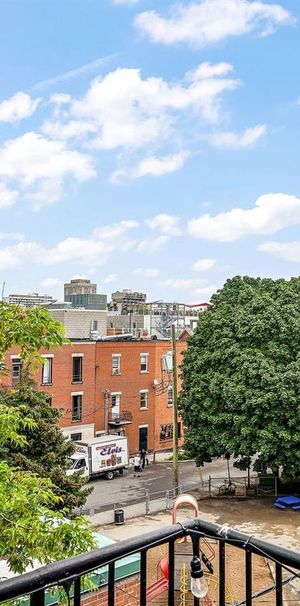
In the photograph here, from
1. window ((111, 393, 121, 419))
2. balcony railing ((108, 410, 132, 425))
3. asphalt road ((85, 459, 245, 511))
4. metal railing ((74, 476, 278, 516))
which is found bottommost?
asphalt road ((85, 459, 245, 511))

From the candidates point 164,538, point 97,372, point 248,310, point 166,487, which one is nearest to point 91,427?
point 97,372

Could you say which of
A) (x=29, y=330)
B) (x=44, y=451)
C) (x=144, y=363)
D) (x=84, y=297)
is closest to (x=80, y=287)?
(x=84, y=297)

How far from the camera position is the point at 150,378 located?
105 feet

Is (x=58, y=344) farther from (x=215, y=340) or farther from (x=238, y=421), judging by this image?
(x=215, y=340)

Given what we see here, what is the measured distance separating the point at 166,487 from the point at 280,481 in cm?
522

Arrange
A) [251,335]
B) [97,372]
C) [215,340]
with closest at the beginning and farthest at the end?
[251,335], [215,340], [97,372]

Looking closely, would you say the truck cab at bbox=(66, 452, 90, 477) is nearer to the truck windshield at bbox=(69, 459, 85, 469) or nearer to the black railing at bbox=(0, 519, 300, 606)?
the truck windshield at bbox=(69, 459, 85, 469)

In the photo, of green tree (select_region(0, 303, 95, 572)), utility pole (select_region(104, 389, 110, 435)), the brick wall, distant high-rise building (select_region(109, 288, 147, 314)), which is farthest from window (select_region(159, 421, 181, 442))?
distant high-rise building (select_region(109, 288, 147, 314))

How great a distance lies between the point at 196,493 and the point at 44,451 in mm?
8636

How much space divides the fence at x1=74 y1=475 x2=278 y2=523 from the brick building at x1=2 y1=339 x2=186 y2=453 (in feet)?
24.0

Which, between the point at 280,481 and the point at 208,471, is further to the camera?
the point at 208,471

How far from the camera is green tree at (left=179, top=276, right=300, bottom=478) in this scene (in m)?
18.9

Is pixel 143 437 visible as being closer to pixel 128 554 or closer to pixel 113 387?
pixel 113 387

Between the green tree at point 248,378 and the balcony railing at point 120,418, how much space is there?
28.1 feet
